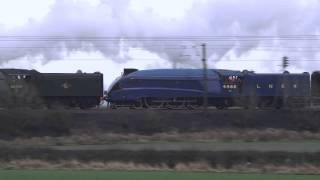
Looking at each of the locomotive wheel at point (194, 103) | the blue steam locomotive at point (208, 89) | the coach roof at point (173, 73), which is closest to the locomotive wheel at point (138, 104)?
the blue steam locomotive at point (208, 89)

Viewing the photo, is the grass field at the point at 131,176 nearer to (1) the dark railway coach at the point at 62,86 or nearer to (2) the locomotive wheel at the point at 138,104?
(1) the dark railway coach at the point at 62,86

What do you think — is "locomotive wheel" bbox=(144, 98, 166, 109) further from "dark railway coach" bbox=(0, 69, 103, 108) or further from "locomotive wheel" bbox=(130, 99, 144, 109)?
"dark railway coach" bbox=(0, 69, 103, 108)

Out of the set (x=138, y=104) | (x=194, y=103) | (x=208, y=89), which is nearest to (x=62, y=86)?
(x=138, y=104)

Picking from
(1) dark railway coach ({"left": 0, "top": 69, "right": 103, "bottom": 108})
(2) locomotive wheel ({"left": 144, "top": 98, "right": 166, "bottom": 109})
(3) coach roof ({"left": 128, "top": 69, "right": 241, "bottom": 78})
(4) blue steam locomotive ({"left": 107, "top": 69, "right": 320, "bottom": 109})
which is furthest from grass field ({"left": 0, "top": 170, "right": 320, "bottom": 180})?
(3) coach roof ({"left": 128, "top": 69, "right": 241, "bottom": 78})

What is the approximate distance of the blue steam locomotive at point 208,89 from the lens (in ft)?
191

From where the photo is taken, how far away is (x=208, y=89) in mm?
58844

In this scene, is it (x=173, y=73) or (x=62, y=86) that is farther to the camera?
(x=173, y=73)

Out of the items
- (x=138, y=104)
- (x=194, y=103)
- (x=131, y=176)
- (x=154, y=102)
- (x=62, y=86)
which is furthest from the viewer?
(x=194, y=103)

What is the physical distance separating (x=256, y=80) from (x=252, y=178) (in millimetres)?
37271

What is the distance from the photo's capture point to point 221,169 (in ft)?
97.3

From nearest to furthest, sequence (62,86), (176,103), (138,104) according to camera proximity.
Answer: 1. (62,86)
2. (138,104)
3. (176,103)

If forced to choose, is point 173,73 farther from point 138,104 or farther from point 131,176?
point 131,176

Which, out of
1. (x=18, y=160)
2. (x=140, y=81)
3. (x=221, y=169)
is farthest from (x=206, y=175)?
(x=140, y=81)

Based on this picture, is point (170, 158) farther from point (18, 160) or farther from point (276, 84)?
point (276, 84)
